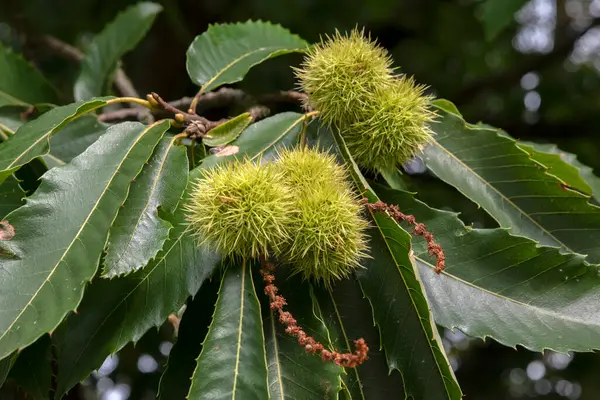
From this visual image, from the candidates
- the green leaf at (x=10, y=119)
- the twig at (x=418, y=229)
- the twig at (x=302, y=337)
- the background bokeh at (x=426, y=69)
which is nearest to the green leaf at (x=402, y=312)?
the twig at (x=418, y=229)

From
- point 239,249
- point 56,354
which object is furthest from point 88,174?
point 56,354

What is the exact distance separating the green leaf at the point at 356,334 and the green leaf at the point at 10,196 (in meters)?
0.58

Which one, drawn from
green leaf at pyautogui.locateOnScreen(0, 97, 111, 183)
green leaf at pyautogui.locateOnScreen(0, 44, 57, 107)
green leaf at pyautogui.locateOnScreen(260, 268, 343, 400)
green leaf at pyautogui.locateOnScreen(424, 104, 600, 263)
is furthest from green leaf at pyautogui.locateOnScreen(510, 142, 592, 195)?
green leaf at pyautogui.locateOnScreen(0, 44, 57, 107)

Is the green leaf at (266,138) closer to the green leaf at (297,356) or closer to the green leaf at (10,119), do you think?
the green leaf at (297,356)

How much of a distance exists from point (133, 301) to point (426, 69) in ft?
8.55

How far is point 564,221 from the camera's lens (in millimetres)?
1388

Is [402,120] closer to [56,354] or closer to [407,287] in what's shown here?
[407,287]

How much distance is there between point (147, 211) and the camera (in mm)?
1058

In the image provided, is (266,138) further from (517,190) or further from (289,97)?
(517,190)

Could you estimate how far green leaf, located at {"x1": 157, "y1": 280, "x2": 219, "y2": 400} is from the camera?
3.59 feet

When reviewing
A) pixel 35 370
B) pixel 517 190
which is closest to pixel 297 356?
pixel 35 370

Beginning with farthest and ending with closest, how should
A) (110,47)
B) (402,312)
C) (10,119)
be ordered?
(110,47)
(10,119)
(402,312)

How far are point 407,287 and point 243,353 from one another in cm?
32

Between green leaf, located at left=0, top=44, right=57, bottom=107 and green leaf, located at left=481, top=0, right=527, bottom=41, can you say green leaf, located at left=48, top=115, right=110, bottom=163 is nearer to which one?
green leaf, located at left=0, top=44, right=57, bottom=107
